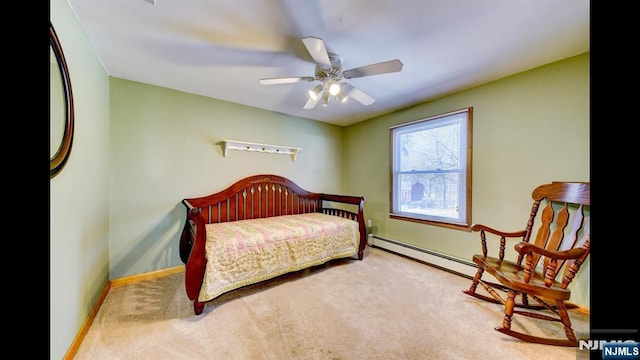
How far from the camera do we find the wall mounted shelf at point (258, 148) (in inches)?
114

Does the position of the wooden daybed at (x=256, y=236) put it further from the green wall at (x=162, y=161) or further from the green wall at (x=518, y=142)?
the green wall at (x=518, y=142)

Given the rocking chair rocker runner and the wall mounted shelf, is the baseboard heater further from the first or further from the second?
the wall mounted shelf

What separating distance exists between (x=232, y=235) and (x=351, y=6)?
198 cm

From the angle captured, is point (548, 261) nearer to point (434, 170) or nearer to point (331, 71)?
point (434, 170)

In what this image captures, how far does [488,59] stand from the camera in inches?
75.2

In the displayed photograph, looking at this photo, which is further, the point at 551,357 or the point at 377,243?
the point at 377,243

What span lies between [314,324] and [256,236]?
2.97ft

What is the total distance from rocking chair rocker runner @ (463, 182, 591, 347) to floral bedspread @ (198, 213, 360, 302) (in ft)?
4.40

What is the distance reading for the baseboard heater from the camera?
2.43m

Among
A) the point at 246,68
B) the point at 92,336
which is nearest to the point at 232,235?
the point at 92,336

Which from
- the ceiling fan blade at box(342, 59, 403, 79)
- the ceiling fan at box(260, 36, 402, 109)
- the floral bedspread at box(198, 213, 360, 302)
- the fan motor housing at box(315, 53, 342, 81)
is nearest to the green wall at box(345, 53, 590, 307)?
the floral bedspread at box(198, 213, 360, 302)

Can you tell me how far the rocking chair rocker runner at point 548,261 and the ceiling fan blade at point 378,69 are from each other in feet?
4.69

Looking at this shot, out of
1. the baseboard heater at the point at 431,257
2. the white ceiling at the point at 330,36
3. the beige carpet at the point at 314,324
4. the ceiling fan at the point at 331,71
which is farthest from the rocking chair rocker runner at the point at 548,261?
the ceiling fan at the point at 331,71

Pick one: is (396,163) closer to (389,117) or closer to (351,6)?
(389,117)
